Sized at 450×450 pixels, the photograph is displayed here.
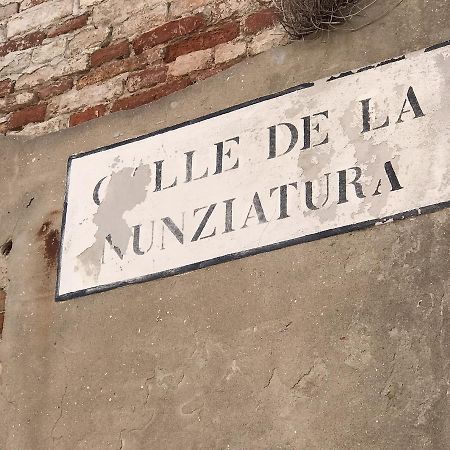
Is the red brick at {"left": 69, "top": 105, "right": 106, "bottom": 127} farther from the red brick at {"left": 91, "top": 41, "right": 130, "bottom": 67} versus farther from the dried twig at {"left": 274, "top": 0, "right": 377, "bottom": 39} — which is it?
the dried twig at {"left": 274, "top": 0, "right": 377, "bottom": 39}

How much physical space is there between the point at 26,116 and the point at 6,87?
219 millimetres

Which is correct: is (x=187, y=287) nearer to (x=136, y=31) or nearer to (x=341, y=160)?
(x=341, y=160)

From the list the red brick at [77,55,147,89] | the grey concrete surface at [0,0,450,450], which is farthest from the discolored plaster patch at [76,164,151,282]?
the red brick at [77,55,147,89]

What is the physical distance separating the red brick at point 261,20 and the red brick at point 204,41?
0.14 ft

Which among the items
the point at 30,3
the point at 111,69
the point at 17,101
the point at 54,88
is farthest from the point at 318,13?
the point at 30,3

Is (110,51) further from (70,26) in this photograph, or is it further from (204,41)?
(204,41)

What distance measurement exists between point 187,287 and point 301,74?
0.76 metres

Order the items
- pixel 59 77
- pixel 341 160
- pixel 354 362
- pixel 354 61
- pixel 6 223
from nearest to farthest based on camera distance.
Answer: pixel 354 362 → pixel 341 160 → pixel 354 61 → pixel 6 223 → pixel 59 77

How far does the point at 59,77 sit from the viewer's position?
3748 mm

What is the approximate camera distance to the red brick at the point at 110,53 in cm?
365

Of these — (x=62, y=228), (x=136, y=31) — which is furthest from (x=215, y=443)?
(x=136, y=31)

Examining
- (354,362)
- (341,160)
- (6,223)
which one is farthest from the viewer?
(6,223)

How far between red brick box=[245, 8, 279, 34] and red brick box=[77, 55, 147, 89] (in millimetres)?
397

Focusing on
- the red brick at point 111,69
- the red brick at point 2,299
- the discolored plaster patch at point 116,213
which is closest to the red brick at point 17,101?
the red brick at point 111,69
